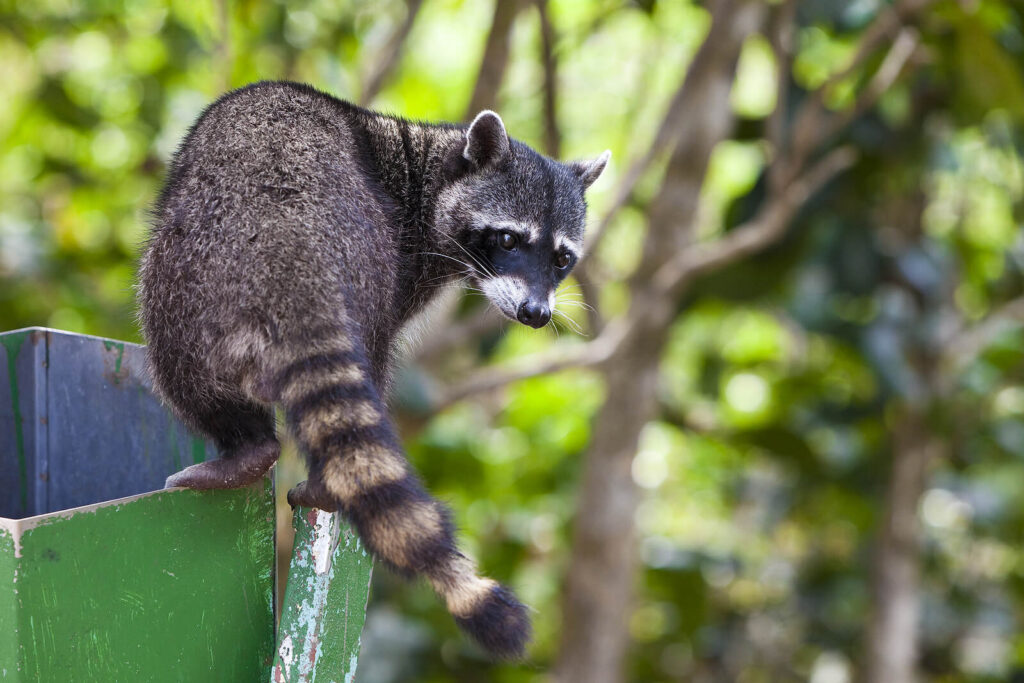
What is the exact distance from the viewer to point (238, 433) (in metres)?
2.27

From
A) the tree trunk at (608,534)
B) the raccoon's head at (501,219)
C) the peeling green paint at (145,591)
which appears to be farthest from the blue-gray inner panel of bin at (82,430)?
the tree trunk at (608,534)

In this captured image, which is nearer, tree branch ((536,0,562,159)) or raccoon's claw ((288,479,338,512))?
raccoon's claw ((288,479,338,512))

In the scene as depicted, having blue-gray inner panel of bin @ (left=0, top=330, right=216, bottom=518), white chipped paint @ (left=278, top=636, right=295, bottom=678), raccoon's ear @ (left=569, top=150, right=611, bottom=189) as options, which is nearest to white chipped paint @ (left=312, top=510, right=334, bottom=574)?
white chipped paint @ (left=278, top=636, right=295, bottom=678)

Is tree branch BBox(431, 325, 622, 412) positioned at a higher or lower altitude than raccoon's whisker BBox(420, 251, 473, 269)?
higher

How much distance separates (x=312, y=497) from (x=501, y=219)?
101 cm

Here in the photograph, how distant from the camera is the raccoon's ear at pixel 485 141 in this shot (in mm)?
2609

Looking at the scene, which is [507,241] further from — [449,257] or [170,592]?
[170,592]

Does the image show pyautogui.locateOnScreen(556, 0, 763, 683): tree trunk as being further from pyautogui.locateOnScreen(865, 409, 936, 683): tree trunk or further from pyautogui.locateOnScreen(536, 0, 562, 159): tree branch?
pyautogui.locateOnScreen(865, 409, 936, 683): tree trunk

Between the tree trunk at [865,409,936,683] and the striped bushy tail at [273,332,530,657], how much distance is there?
14.3 feet

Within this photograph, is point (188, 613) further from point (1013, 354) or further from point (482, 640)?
point (1013, 354)

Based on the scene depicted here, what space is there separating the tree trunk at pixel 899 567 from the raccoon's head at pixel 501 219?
11.7ft

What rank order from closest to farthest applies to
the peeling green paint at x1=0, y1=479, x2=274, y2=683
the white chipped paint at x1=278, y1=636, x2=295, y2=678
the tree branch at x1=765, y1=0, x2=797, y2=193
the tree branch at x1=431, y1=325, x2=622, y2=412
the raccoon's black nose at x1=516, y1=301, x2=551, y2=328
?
1. the peeling green paint at x1=0, y1=479, x2=274, y2=683
2. the white chipped paint at x1=278, y1=636, x2=295, y2=678
3. the raccoon's black nose at x1=516, y1=301, x2=551, y2=328
4. the tree branch at x1=765, y1=0, x2=797, y2=193
5. the tree branch at x1=431, y1=325, x2=622, y2=412

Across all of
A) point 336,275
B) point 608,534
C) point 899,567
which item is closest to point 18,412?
point 336,275

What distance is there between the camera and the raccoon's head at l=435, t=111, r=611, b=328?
2.58m
